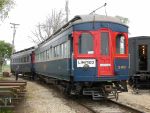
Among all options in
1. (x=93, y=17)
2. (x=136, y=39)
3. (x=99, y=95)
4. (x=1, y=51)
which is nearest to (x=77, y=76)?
(x=99, y=95)

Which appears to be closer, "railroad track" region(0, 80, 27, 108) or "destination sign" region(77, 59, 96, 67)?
"railroad track" region(0, 80, 27, 108)

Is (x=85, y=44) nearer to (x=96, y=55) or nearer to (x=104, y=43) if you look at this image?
(x=96, y=55)

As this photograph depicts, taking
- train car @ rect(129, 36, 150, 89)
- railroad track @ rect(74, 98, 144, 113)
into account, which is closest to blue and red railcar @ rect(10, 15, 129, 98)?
railroad track @ rect(74, 98, 144, 113)

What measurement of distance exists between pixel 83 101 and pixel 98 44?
9.50ft

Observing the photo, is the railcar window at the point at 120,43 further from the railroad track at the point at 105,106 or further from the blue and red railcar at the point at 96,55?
the railroad track at the point at 105,106

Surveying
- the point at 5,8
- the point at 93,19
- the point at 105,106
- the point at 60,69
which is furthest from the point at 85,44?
the point at 5,8

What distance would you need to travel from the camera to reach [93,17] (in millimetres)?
16156

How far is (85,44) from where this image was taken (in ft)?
51.2

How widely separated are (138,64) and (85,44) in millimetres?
8416

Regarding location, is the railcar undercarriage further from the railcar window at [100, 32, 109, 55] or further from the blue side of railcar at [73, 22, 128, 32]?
the blue side of railcar at [73, 22, 128, 32]

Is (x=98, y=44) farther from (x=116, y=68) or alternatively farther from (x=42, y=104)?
(x=42, y=104)

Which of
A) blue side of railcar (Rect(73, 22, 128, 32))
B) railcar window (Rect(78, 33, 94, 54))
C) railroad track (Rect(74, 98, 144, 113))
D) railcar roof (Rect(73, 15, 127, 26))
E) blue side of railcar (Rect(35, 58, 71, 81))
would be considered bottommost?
railroad track (Rect(74, 98, 144, 113))

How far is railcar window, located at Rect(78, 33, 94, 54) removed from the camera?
51.0 ft

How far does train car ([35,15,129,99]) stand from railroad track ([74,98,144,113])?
420 mm
